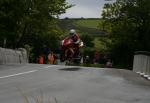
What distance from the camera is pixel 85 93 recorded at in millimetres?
13906

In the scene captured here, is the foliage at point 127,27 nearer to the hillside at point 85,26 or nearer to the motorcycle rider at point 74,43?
the hillside at point 85,26

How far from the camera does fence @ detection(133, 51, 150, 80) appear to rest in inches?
957

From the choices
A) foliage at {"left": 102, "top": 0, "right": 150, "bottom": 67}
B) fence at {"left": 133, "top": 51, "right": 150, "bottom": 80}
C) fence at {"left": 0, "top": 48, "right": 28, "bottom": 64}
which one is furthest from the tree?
foliage at {"left": 102, "top": 0, "right": 150, "bottom": 67}

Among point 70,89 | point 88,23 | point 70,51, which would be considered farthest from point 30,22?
point 88,23

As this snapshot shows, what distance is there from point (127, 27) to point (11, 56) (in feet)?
151

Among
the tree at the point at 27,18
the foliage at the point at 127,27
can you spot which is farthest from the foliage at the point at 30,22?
the foliage at the point at 127,27

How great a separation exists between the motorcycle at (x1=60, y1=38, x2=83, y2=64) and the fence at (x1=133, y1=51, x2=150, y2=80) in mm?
3595

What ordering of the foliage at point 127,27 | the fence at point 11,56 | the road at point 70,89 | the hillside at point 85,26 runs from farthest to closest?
the hillside at point 85,26 → the foliage at point 127,27 → the fence at point 11,56 → the road at point 70,89

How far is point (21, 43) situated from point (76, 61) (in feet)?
103

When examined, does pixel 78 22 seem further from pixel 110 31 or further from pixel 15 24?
pixel 15 24

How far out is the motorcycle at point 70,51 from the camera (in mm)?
29734

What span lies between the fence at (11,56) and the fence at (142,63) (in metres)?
6.61

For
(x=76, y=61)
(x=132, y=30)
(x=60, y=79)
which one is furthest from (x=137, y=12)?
(x=60, y=79)

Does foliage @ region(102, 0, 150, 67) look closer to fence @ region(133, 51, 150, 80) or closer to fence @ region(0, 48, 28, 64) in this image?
fence @ region(0, 48, 28, 64)
